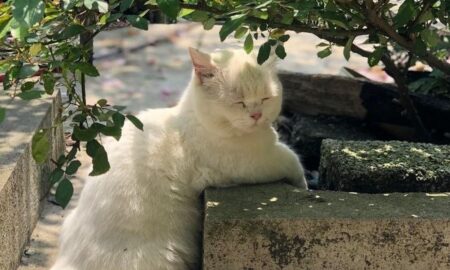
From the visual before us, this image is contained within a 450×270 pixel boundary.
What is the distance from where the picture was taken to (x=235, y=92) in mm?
2818

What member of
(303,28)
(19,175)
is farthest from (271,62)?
(19,175)

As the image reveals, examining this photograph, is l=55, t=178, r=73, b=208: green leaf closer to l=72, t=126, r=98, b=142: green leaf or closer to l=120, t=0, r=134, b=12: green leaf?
l=72, t=126, r=98, b=142: green leaf

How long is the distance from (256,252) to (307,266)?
19 centimetres

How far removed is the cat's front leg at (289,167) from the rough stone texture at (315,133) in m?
0.94

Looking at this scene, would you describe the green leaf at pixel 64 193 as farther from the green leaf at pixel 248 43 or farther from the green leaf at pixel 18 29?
the green leaf at pixel 248 43

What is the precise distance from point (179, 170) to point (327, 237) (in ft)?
2.08

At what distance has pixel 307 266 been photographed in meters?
2.64

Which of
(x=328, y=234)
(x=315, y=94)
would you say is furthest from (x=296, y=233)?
(x=315, y=94)

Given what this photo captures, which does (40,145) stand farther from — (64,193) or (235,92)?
(235,92)

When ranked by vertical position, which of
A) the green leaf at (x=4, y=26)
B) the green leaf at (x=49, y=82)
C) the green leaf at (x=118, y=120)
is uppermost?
the green leaf at (x=4, y=26)

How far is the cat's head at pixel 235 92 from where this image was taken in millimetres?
2822

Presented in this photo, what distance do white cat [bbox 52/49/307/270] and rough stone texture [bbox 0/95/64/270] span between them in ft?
0.73

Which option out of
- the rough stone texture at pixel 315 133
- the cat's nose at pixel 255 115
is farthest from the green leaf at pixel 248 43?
the rough stone texture at pixel 315 133

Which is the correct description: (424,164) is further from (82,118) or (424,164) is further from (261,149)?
(82,118)
